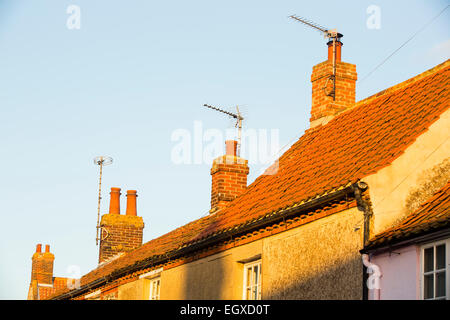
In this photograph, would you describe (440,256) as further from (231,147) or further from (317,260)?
(231,147)

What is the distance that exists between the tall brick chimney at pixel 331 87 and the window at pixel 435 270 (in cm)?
947

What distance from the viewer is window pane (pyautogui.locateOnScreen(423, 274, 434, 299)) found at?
41.1ft

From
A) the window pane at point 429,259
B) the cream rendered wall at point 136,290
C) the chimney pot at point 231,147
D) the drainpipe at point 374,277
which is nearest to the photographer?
the window pane at point 429,259

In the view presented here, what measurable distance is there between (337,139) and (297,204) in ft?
12.3

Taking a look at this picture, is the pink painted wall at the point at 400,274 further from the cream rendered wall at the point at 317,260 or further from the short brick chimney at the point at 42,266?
the short brick chimney at the point at 42,266

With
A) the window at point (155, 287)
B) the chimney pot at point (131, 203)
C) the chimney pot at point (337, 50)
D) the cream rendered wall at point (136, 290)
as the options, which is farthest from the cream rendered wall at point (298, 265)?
the chimney pot at point (131, 203)

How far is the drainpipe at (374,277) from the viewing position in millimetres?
13273

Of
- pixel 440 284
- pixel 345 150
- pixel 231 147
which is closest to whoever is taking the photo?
pixel 440 284

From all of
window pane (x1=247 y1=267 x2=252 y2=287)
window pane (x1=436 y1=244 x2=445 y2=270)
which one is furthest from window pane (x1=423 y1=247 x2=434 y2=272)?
window pane (x1=247 y1=267 x2=252 y2=287)

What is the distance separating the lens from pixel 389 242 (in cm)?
1311

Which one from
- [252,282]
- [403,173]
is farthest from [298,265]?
[403,173]

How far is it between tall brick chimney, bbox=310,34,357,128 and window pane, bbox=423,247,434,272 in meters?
9.36

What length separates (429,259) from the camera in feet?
41.7

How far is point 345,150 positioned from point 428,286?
5490 millimetres
